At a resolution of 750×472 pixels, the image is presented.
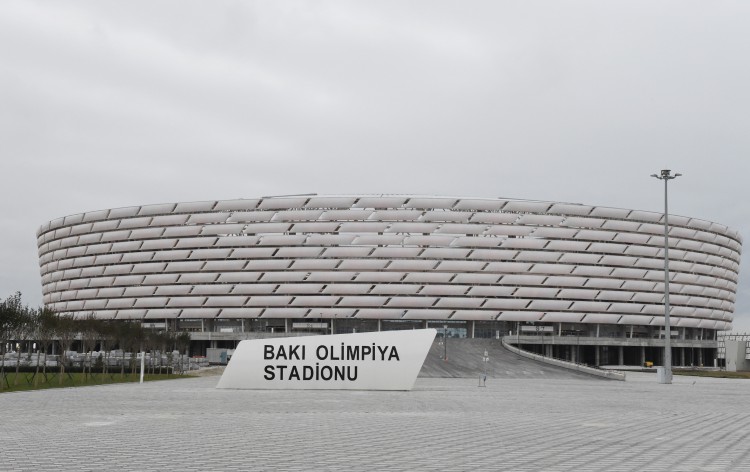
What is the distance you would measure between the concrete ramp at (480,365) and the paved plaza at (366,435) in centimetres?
3308

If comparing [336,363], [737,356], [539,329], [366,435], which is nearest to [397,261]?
[539,329]

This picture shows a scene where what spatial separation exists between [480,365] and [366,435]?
176ft

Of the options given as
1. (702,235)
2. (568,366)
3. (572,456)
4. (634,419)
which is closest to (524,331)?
(702,235)

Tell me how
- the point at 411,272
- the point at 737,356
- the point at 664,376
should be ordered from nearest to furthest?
the point at 664,376
the point at 737,356
the point at 411,272

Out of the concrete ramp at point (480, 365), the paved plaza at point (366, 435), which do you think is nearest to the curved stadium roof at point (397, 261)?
the concrete ramp at point (480, 365)

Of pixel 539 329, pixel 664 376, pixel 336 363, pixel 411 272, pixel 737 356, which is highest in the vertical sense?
pixel 411 272

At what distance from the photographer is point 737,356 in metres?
77.4

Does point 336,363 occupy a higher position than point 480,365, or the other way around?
point 336,363

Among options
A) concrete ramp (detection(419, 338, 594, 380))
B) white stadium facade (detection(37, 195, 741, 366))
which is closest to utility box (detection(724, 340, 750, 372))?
concrete ramp (detection(419, 338, 594, 380))

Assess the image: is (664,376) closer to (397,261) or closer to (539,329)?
(397,261)

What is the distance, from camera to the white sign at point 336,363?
3400 cm

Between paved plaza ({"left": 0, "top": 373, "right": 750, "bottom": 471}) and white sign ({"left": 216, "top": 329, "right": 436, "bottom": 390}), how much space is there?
816 cm

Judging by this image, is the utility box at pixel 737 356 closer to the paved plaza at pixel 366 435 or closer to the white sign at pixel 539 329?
the white sign at pixel 539 329

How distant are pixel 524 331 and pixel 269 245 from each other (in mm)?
34117
